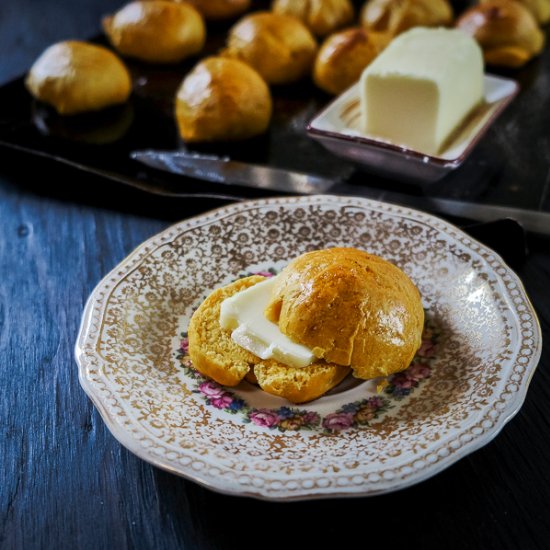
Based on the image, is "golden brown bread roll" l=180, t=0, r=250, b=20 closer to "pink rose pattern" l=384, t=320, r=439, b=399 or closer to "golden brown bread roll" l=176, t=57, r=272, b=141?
"golden brown bread roll" l=176, t=57, r=272, b=141

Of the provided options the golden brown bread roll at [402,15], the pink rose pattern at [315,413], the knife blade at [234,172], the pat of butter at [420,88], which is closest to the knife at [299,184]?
the knife blade at [234,172]

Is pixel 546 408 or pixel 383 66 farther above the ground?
pixel 383 66

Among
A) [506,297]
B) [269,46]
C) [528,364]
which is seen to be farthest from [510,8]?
[528,364]

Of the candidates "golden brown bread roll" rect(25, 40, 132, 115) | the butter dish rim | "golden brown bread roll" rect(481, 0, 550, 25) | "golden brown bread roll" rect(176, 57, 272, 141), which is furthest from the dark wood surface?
"golden brown bread roll" rect(481, 0, 550, 25)

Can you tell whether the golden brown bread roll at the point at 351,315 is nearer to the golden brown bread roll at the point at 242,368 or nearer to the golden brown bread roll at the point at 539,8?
the golden brown bread roll at the point at 242,368

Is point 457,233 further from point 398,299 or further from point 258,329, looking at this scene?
point 258,329

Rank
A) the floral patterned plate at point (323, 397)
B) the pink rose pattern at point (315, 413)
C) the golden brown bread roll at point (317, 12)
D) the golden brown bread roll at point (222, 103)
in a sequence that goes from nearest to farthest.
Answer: the floral patterned plate at point (323, 397) < the pink rose pattern at point (315, 413) < the golden brown bread roll at point (222, 103) < the golden brown bread roll at point (317, 12)
